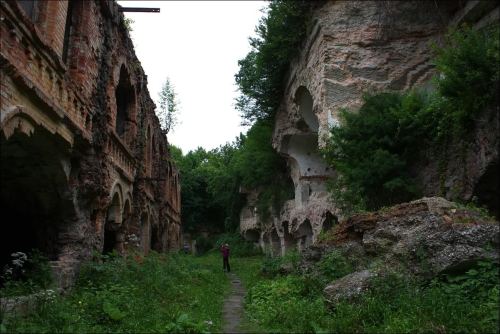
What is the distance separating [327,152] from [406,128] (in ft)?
8.21

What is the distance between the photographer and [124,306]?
6.88 meters

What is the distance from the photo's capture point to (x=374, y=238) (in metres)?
7.45

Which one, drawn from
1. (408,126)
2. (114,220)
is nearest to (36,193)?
(114,220)

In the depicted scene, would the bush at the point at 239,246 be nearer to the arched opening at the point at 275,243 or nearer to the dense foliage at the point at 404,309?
the arched opening at the point at 275,243

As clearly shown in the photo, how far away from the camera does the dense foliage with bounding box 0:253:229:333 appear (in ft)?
18.1

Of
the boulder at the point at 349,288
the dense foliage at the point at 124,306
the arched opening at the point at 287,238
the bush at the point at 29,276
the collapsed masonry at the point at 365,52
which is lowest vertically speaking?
the dense foliage at the point at 124,306

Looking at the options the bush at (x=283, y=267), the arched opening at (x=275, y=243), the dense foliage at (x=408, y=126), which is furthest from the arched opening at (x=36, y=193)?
the arched opening at (x=275, y=243)

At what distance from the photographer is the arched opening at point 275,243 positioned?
83.6ft

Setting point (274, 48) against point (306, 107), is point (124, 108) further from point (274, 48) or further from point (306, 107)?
point (306, 107)

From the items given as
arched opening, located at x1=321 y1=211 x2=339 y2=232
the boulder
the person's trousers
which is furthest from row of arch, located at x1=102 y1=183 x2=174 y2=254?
arched opening, located at x1=321 y1=211 x2=339 y2=232

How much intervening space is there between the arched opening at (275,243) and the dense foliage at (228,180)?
2.47 metres

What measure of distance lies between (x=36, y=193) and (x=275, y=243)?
18.8 meters

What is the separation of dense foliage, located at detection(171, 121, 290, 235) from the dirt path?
36.4 ft

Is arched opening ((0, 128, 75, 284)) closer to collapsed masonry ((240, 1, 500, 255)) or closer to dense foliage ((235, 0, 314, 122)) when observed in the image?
collapsed masonry ((240, 1, 500, 255))
